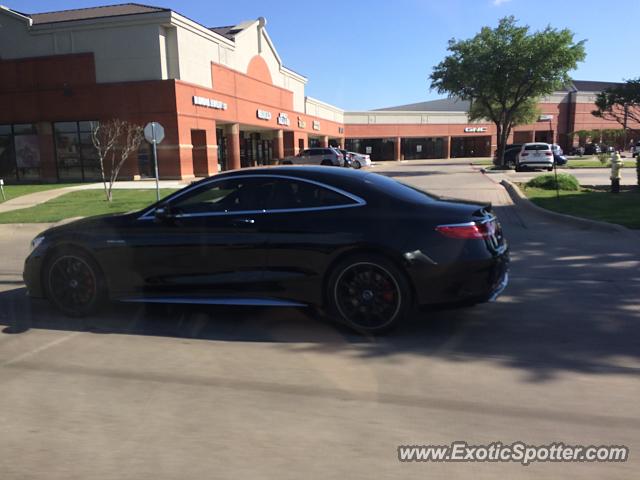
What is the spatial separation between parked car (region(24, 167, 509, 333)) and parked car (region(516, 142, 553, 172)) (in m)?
30.3

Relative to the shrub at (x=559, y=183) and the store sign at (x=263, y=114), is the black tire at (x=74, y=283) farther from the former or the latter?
the store sign at (x=263, y=114)

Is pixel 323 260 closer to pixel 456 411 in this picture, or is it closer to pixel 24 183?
pixel 456 411

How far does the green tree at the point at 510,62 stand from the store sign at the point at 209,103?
17516 mm

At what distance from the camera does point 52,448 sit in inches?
125

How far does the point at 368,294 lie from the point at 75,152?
3001 cm

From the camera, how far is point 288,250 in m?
5.02

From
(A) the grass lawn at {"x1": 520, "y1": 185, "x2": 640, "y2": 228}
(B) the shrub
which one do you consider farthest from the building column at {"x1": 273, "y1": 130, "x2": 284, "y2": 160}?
(A) the grass lawn at {"x1": 520, "y1": 185, "x2": 640, "y2": 228}

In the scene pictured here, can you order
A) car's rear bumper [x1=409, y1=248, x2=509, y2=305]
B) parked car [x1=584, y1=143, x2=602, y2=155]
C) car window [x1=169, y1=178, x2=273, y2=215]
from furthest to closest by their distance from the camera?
parked car [x1=584, y1=143, x2=602, y2=155], car window [x1=169, y1=178, x2=273, y2=215], car's rear bumper [x1=409, y1=248, x2=509, y2=305]

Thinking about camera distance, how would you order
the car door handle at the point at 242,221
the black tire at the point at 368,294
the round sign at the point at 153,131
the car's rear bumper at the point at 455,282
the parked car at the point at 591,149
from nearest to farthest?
the car's rear bumper at the point at 455,282
the black tire at the point at 368,294
the car door handle at the point at 242,221
the round sign at the point at 153,131
the parked car at the point at 591,149

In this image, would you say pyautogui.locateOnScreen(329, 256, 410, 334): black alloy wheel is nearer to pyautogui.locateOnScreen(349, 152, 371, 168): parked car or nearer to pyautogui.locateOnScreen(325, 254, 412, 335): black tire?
pyautogui.locateOnScreen(325, 254, 412, 335): black tire

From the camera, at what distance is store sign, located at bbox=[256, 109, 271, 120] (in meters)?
39.2

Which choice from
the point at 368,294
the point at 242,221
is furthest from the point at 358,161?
the point at 368,294

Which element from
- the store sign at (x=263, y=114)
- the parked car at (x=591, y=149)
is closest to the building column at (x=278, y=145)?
the store sign at (x=263, y=114)

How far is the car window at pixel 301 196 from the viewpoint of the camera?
5113 mm
